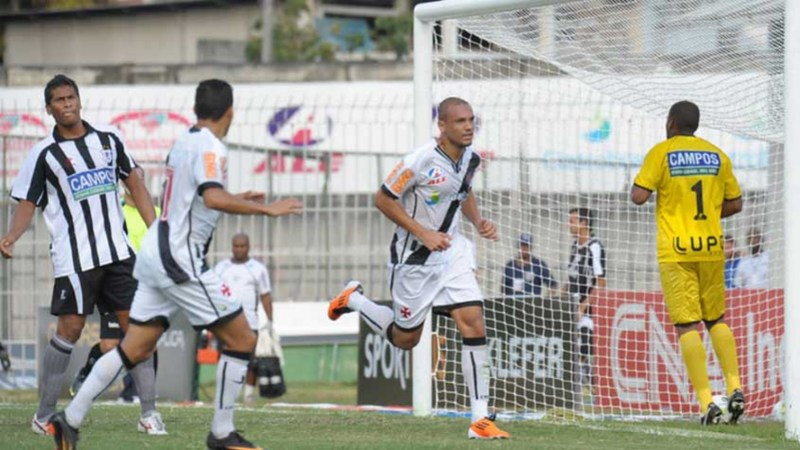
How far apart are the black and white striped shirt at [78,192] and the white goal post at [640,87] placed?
3010 millimetres

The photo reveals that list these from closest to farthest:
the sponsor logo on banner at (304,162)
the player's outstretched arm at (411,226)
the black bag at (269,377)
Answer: the player's outstretched arm at (411,226) < the black bag at (269,377) < the sponsor logo on banner at (304,162)

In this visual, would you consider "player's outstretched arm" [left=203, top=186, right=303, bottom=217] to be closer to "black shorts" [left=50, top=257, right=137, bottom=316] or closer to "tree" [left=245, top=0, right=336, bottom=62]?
"black shorts" [left=50, top=257, right=137, bottom=316]

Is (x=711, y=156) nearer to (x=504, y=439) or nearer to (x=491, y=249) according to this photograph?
(x=504, y=439)

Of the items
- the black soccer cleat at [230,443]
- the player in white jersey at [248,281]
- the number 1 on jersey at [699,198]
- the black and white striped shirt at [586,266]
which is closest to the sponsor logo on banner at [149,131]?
the player in white jersey at [248,281]

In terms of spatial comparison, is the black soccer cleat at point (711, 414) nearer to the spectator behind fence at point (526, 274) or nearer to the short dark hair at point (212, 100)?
the spectator behind fence at point (526, 274)

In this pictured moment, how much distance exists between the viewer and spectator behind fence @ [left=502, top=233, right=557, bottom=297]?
15.4 meters

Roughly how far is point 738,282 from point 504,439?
6190 millimetres

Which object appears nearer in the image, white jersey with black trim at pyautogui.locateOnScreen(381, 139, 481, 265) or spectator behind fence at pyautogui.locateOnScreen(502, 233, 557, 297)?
white jersey with black trim at pyautogui.locateOnScreen(381, 139, 481, 265)

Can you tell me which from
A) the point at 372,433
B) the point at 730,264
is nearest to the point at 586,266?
the point at 730,264

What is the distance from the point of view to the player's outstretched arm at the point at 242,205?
8008mm

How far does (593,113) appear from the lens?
56.0 ft

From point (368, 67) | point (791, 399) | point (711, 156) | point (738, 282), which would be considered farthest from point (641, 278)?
point (368, 67)

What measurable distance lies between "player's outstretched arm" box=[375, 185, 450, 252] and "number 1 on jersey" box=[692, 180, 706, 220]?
2.23 meters

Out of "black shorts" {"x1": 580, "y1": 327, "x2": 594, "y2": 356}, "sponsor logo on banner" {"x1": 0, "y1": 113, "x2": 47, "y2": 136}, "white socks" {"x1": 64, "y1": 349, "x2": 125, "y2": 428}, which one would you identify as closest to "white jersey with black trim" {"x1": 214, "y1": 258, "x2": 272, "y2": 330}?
"sponsor logo on banner" {"x1": 0, "y1": 113, "x2": 47, "y2": 136}
